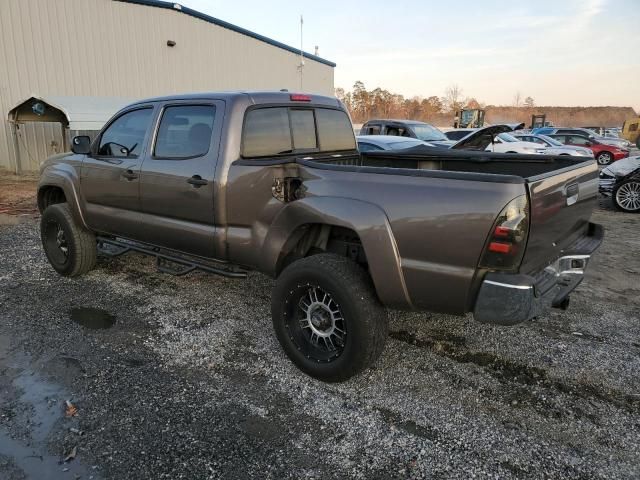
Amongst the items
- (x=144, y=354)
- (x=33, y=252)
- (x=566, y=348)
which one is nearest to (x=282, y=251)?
(x=144, y=354)

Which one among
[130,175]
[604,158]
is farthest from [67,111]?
[604,158]

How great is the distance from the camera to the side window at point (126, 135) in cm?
434

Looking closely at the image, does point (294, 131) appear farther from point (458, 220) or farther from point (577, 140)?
point (577, 140)

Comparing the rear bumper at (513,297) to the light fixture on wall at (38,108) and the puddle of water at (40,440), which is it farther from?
the light fixture on wall at (38,108)

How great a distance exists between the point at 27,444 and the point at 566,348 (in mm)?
3730

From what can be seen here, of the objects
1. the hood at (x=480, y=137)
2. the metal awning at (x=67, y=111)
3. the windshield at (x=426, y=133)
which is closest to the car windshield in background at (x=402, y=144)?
the windshield at (x=426, y=133)

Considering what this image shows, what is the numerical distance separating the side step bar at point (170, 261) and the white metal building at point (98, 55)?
463 inches

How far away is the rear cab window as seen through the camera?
369 centimetres

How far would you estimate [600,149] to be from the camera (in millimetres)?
19516

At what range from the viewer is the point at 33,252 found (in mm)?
6371

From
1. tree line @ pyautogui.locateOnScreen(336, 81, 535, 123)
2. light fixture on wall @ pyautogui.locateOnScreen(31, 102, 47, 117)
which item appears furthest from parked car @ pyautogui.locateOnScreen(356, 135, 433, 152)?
tree line @ pyautogui.locateOnScreen(336, 81, 535, 123)

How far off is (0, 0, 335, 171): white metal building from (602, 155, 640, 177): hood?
51.3 feet

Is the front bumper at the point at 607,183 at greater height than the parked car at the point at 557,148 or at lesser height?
lesser

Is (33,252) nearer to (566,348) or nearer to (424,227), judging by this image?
(424,227)
